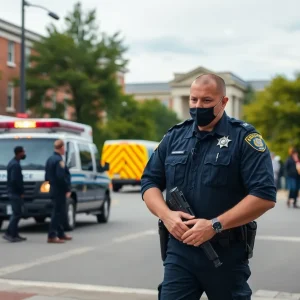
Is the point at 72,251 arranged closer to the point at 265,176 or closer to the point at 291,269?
the point at 291,269

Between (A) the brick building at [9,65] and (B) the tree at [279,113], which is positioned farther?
(B) the tree at [279,113]

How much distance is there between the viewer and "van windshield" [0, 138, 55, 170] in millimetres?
15430

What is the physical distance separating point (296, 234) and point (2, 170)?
5.79m

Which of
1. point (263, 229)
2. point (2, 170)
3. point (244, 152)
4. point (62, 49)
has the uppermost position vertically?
point (62, 49)

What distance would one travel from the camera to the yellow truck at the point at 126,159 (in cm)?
3475

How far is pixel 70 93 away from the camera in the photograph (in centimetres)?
5956

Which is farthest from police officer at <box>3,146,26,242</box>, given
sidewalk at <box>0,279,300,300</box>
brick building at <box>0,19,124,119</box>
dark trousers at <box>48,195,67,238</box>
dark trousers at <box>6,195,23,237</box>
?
brick building at <box>0,19,124,119</box>

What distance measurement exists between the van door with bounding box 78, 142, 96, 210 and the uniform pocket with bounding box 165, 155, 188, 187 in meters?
12.1

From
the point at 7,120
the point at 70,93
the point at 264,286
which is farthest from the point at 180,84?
the point at 264,286

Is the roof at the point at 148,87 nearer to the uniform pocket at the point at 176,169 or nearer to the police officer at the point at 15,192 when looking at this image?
the police officer at the point at 15,192

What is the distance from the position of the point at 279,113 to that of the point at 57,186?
158ft

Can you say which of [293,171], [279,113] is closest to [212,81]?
[293,171]

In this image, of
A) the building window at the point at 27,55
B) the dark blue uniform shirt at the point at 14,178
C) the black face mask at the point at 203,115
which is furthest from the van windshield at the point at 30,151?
the building window at the point at 27,55

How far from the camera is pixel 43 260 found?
36.5 feet
